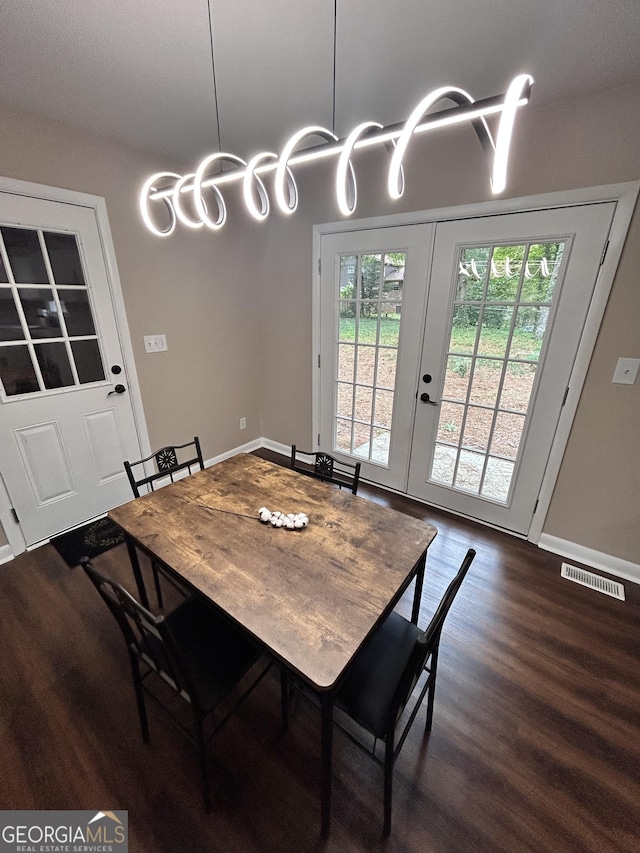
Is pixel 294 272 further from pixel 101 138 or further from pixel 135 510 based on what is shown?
pixel 135 510

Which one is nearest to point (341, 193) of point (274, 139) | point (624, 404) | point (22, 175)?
point (274, 139)

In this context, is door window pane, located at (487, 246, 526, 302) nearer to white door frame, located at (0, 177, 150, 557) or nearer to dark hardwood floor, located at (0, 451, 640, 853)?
dark hardwood floor, located at (0, 451, 640, 853)

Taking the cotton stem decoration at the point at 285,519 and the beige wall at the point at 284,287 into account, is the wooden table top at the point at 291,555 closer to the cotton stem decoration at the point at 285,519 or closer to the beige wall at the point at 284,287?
the cotton stem decoration at the point at 285,519

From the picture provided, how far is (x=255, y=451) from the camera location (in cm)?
373

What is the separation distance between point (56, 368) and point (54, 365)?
2 cm

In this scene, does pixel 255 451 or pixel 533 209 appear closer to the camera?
pixel 533 209

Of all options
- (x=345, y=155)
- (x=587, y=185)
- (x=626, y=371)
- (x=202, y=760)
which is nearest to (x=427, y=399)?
(x=626, y=371)

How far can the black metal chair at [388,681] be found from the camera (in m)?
0.92

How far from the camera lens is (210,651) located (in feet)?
3.99

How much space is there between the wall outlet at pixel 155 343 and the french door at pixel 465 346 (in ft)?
4.26

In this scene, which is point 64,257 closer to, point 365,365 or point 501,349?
point 365,365

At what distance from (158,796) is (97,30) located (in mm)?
2826

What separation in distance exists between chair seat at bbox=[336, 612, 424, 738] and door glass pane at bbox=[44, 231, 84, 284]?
2.64m

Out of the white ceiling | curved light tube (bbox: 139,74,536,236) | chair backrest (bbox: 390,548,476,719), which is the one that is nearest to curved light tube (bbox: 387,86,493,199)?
curved light tube (bbox: 139,74,536,236)
